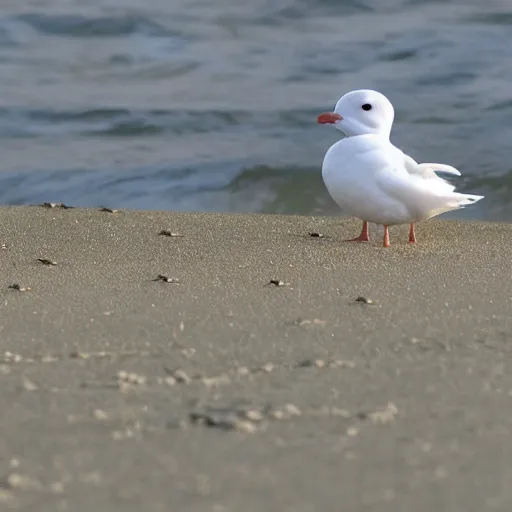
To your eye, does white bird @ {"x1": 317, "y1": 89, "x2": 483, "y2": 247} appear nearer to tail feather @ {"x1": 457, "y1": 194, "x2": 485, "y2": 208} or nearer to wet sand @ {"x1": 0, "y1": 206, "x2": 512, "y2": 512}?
tail feather @ {"x1": 457, "y1": 194, "x2": 485, "y2": 208}

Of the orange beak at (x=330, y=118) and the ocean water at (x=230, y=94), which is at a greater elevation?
the orange beak at (x=330, y=118)

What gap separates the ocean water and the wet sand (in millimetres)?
2848

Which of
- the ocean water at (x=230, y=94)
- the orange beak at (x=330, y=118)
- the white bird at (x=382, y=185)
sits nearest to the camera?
the white bird at (x=382, y=185)

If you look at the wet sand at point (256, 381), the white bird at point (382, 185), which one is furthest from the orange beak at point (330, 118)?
the wet sand at point (256, 381)

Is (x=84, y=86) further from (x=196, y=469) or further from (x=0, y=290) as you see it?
(x=196, y=469)

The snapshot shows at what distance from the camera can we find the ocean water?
7113 millimetres

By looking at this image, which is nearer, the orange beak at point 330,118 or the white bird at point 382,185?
the white bird at point 382,185

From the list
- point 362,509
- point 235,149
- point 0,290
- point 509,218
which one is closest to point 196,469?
point 362,509

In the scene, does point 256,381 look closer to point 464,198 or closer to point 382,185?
point 382,185

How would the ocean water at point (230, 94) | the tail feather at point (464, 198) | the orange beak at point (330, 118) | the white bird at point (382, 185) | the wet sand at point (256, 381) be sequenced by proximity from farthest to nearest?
the ocean water at point (230, 94) < the orange beak at point (330, 118) < the tail feather at point (464, 198) < the white bird at point (382, 185) < the wet sand at point (256, 381)

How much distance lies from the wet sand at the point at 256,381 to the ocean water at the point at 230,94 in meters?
2.85

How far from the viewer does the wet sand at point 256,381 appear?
5.87 feet

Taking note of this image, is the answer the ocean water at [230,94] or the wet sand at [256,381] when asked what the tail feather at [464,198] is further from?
the ocean water at [230,94]

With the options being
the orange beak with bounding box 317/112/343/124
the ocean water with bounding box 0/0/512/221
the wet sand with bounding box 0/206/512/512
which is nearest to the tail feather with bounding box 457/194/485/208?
the wet sand with bounding box 0/206/512/512
